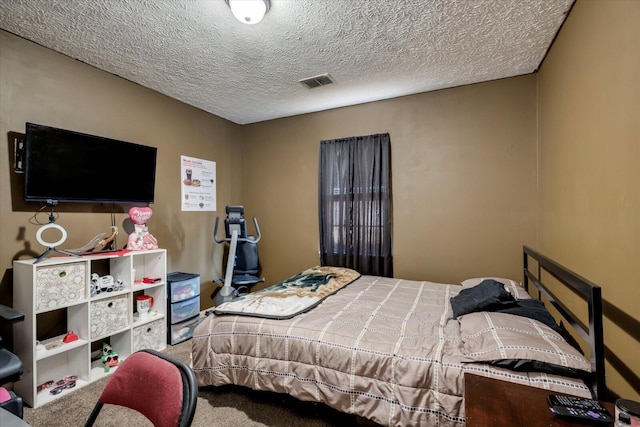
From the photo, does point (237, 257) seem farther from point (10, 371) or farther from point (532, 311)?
point (532, 311)

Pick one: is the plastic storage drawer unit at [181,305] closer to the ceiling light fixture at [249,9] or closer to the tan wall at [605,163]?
the ceiling light fixture at [249,9]

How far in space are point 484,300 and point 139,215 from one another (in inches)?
115

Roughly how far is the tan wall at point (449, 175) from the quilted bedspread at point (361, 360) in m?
0.99

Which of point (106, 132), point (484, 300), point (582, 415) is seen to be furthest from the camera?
point (106, 132)

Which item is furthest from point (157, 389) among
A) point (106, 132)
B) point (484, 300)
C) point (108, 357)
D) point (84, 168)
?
point (106, 132)

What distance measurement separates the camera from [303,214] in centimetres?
392

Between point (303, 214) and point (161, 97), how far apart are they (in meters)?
2.10

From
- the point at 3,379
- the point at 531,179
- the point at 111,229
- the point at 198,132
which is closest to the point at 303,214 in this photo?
the point at 198,132

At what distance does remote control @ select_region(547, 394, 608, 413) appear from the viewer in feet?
3.15

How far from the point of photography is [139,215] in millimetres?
2764

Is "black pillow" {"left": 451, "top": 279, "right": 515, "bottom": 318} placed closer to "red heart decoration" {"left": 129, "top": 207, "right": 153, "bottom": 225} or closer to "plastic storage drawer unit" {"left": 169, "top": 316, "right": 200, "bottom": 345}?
"plastic storage drawer unit" {"left": 169, "top": 316, "right": 200, "bottom": 345}

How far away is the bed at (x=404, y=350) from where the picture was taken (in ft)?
4.32

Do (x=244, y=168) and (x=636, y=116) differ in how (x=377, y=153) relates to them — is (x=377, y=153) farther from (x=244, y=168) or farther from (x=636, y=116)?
(x=636, y=116)

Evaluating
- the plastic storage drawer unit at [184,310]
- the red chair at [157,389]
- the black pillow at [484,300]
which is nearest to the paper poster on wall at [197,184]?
the plastic storage drawer unit at [184,310]
